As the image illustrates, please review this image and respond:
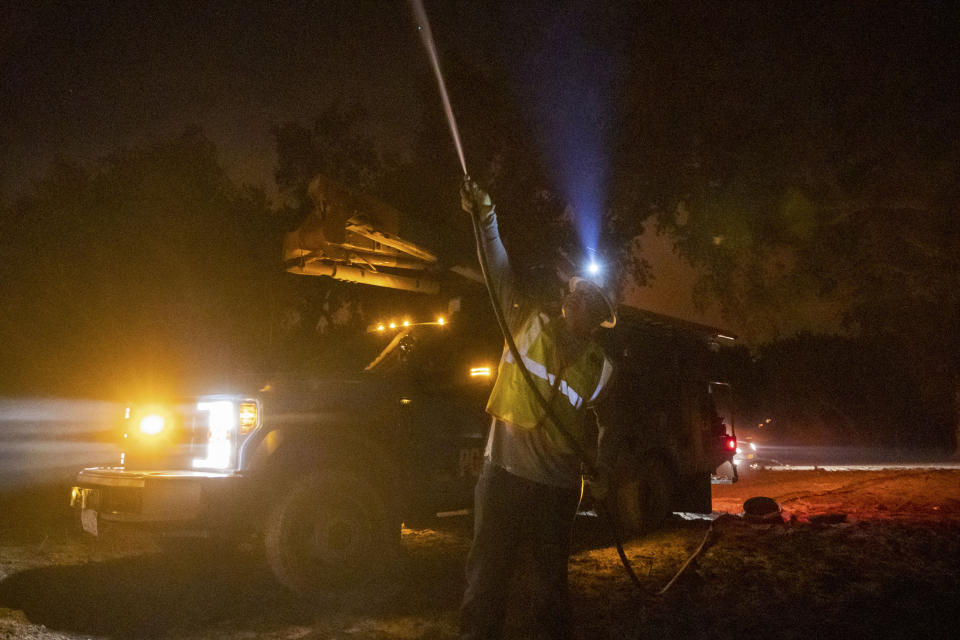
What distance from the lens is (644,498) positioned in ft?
24.7

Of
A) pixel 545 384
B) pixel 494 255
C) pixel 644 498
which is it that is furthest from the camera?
pixel 644 498

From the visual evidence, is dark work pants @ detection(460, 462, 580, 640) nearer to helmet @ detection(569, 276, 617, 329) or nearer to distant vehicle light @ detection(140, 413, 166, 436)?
helmet @ detection(569, 276, 617, 329)

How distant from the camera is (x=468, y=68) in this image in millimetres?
18844

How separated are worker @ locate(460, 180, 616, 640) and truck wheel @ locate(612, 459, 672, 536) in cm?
435

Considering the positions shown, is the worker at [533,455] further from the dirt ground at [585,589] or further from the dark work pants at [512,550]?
the dirt ground at [585,589]

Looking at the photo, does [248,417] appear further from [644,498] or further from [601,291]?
[644,498]

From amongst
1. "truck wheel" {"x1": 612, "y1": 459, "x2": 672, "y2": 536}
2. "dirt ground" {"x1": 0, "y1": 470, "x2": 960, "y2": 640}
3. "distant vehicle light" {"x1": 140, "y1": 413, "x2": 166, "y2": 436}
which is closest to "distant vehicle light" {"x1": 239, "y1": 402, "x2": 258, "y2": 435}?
"distant vehicle light" {"x1": 140, "y1": 413, "x2": 166, "y2": 436}

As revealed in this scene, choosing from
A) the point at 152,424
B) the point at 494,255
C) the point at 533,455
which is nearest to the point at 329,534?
the point at 152,424

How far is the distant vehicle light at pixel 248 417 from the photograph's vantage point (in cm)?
473

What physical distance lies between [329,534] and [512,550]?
2.37m

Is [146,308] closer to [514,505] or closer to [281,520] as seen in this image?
[281,520]

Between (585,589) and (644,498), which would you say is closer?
(585,589)

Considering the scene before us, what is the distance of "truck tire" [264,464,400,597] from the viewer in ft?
15.2

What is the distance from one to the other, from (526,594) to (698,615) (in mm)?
1989
